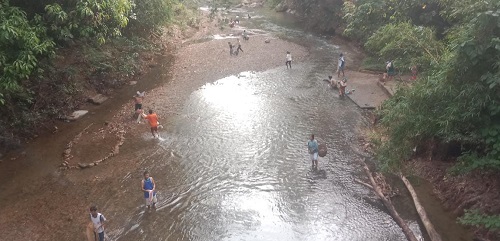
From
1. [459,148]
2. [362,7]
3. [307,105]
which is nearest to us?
[459,148]

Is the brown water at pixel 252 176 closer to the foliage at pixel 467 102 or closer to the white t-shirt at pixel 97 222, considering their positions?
the white t-shirt at pixel 97 222

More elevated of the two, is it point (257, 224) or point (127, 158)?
point (257, 224)

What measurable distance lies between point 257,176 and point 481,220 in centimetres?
753

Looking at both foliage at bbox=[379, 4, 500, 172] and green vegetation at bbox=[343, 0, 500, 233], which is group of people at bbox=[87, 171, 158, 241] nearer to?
green vegetation at bbox=[343, 0, 500, 233]

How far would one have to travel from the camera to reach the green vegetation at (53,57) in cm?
1585

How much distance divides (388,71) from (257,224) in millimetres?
15202

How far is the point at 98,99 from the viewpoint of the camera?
22.0m

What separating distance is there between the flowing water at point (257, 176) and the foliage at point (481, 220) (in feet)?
5.14

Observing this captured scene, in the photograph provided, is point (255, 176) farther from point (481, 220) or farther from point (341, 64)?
point (341, 64)

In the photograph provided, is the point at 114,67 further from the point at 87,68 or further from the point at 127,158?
the point at 127,158

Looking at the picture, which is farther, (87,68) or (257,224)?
(87,68)

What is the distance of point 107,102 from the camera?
22.2 m

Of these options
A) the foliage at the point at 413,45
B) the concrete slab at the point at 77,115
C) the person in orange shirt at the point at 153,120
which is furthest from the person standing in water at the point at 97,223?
the foliage at the point at 413,45

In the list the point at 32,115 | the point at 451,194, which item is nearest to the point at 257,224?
the point at 451,194
